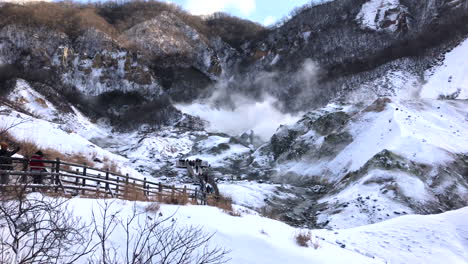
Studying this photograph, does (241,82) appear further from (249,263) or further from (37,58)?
(249,263)

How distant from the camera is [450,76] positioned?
1781 inches

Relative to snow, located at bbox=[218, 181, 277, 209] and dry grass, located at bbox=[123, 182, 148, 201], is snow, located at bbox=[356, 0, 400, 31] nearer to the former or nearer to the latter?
snow, located at bbox=[218, 181, 277, 209]

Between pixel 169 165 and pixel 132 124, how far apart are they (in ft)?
123

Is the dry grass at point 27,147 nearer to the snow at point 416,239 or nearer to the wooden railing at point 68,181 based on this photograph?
the wooden railing at point 68,181

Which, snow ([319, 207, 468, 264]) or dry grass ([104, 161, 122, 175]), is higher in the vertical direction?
dry grass ([104, 161, 122, 175])

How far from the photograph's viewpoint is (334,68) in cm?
7850

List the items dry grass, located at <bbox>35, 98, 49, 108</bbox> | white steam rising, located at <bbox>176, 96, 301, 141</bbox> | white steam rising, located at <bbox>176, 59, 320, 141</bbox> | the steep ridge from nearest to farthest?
the steep ridge
dry grass, located at <bbox>35, 98, 49, 108</bbox>
white steam rising, located at <bbox>176, 59, 320, 141</bbox>
white steam rising, located at <bbox>176, 96, 301, 141</bbox>

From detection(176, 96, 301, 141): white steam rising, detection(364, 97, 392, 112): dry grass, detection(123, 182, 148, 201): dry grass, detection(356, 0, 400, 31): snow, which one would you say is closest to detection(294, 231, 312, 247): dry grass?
detection(123, 182, 148, 201): dry grass

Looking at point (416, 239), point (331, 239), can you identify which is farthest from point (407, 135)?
point (331, 239)

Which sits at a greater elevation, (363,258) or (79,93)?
(79,93)

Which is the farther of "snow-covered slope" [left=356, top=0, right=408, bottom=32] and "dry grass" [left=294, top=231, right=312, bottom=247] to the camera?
"snow-covered slope" [left=356, top=0, right=408, bottom=32]

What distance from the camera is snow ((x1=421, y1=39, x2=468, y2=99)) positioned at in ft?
136

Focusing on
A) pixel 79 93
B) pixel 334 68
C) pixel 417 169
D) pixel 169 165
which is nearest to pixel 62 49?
pixel 79 93

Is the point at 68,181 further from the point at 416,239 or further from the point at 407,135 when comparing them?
the point at 407,135
